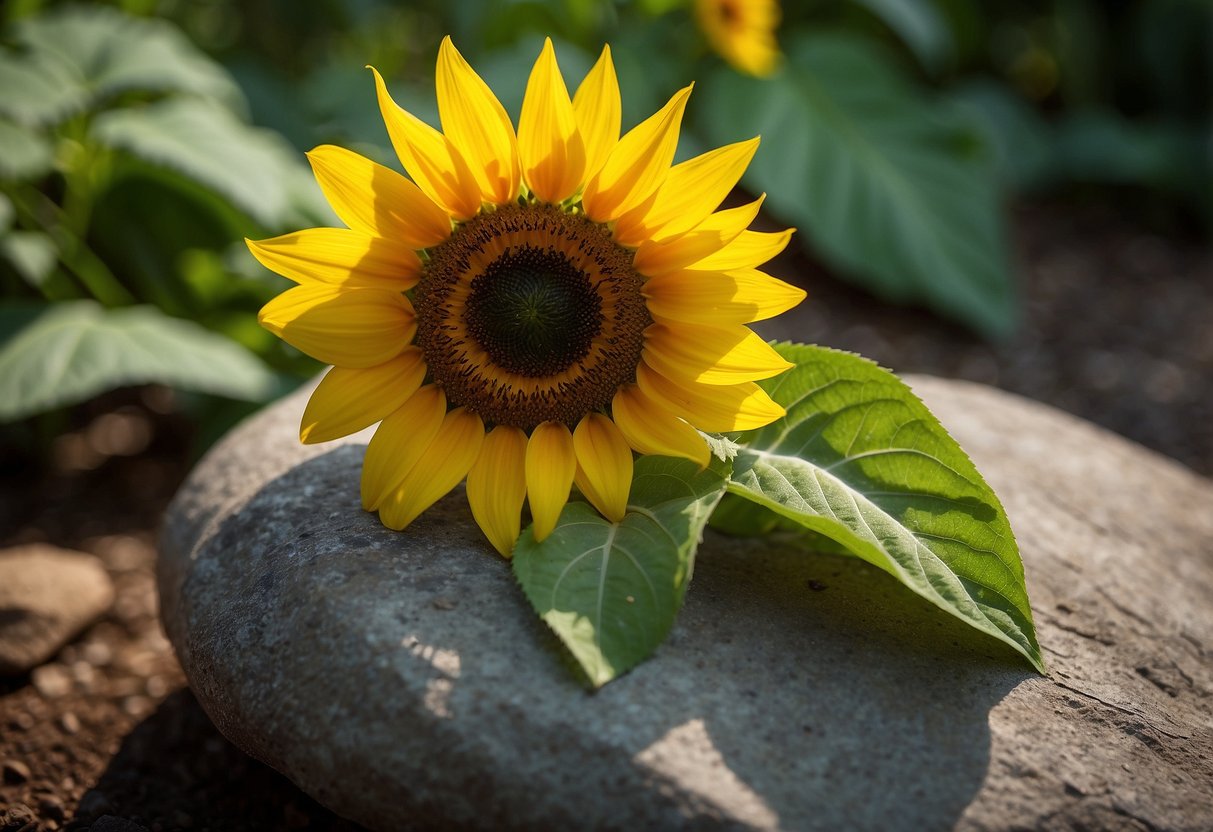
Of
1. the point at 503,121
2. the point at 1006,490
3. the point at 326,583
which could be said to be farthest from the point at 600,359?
the point at 1006,490

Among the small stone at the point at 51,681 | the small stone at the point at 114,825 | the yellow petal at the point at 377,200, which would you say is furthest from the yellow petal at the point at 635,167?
the small stone at the point at 51,681

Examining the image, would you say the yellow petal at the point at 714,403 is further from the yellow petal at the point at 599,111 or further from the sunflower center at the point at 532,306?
the yellow petal at the point at 599,111

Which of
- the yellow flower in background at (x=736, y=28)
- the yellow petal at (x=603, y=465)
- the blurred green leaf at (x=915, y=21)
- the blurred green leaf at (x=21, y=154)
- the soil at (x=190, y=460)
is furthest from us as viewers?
the blurred green leaf at (x=915, y=21)

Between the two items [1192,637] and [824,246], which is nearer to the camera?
[1192,637]

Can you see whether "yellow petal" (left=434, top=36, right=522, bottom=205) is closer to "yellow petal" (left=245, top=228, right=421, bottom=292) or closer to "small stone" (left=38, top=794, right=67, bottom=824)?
"yellow petal" (left=245, top=228, right=421, bottom=292)

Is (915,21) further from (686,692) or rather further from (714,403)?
(686,692)

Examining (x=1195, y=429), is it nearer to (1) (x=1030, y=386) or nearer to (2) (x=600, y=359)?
(1) (x=1030, y=386)

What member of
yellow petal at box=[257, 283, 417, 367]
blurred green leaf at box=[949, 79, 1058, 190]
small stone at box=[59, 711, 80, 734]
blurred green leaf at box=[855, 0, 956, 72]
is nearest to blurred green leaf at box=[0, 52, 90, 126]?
small stone at box=[59, 711, 80, 734]
